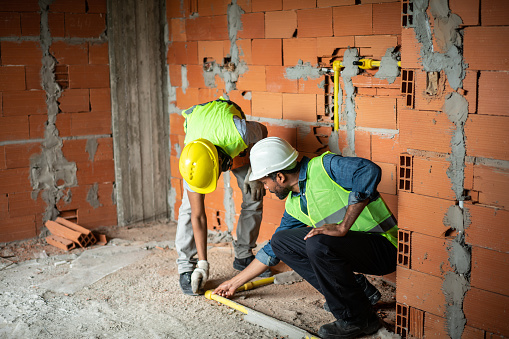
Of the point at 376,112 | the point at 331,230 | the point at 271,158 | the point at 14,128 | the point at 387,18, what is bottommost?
the point at 331,230

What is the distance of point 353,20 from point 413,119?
1.08 metres

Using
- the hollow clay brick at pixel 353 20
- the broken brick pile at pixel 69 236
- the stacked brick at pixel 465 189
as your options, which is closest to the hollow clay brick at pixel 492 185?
the stacked brick at pixel 465 189

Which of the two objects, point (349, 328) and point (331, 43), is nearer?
point (349, 328)

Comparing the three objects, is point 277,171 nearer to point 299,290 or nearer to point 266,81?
point 299,290

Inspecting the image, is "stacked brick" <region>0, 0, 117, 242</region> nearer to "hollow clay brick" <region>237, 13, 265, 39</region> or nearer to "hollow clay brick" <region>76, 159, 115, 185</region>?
"hollow clay brick" <region>76, 159, 115, 185</region>

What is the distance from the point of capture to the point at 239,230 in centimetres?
402

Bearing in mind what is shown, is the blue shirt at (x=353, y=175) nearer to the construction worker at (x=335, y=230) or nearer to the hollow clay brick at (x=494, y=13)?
the construction worker at (x=335, y=230)

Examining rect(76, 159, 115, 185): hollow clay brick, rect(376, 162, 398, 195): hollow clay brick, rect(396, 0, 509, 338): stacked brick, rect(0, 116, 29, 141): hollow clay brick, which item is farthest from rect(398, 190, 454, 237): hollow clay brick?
rect(0, 116, 29, 141): hollow clay brick

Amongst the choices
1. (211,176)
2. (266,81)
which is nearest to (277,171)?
(211,176)

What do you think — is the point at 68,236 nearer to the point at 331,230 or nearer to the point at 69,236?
the point at 69,236

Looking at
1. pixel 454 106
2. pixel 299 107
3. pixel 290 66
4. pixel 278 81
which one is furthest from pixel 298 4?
pixel 454 106

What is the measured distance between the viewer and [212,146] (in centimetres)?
332

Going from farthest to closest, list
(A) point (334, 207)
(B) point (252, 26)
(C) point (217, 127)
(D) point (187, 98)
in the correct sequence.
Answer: (D) point (187, 98) < (B) point (252, 26) < (C) point (217, 127) < (A) point (334, 207)

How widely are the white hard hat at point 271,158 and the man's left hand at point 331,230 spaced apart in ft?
1.15
